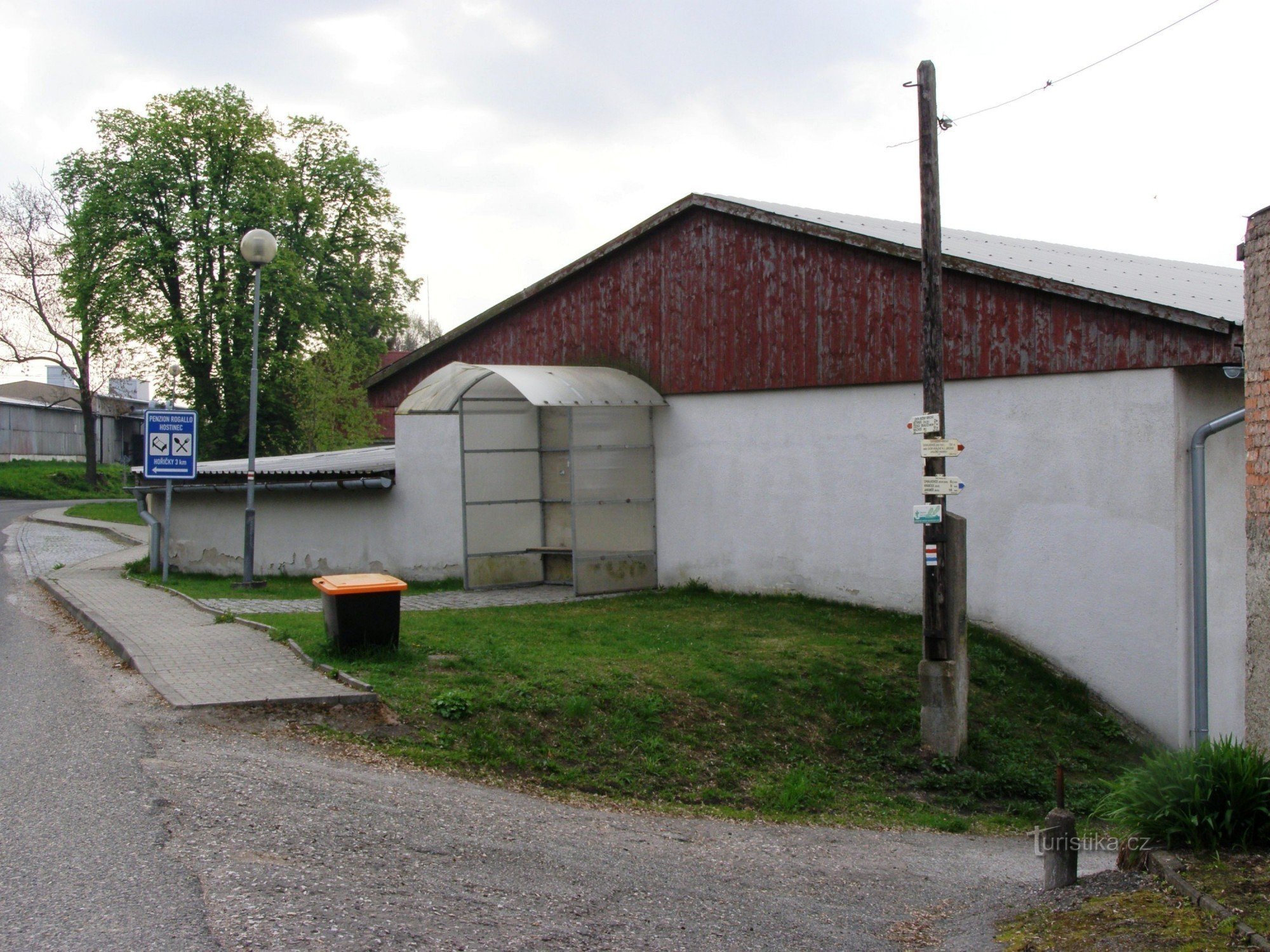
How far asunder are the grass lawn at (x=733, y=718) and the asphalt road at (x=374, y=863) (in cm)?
68

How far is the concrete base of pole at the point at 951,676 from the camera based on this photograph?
1062cm

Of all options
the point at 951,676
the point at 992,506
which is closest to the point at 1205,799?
the point at 951,676

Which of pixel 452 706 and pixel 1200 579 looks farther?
pixel 1200 579

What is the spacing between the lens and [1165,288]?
559 inches

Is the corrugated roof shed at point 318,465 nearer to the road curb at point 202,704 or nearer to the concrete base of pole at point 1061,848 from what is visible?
the road curb at point 202,704

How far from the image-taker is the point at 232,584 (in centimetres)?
1733

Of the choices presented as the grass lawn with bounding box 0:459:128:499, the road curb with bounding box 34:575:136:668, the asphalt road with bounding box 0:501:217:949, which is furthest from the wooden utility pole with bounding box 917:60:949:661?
the grass lawn with bounding box 0:459:128:499

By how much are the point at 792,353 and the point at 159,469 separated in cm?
941

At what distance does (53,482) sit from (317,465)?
3351 centimetres

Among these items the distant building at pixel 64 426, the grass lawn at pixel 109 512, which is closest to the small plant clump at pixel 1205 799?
the grass lawn at pixel 109 512

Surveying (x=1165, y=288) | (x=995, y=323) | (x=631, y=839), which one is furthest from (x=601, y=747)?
(x=1165, y=288)

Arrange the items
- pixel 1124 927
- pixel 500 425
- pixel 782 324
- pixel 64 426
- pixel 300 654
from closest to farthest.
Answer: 1. pixel 1124 927
2. pixel 300 654
3. pixel 782 324
4. pixel 500 425
5. pixel 64 426

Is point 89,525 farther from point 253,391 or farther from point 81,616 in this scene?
point 81,616

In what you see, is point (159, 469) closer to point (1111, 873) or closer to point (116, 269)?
point (1111, 873)
